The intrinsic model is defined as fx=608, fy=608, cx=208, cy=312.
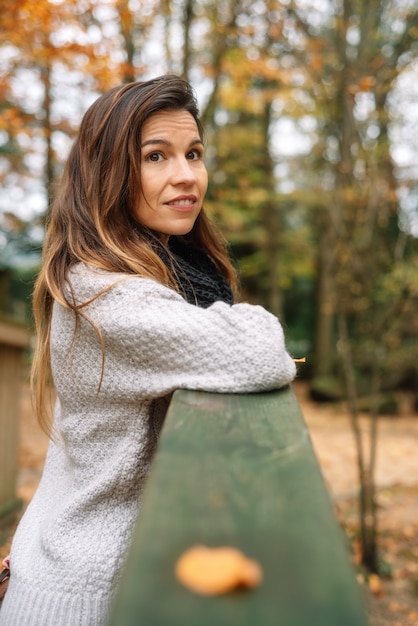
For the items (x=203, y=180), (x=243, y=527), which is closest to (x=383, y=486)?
(x=203, y=180)

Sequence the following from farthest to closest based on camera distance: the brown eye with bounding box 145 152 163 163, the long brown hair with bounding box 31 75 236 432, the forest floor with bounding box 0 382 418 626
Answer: the forest floor with bounding box 0 382 418 626 → the brown eye with bounding box 145 152 163 163 → the long brown hair with bounding box 31 75 236 432

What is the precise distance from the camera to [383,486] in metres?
7.33

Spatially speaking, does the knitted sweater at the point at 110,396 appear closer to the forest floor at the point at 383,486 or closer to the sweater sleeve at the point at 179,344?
the sweater sleeve at the point at 179,344

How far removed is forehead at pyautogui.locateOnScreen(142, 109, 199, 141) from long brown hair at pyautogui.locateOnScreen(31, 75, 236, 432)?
0.01 m

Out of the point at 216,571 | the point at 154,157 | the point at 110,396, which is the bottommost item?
the point at 110,396

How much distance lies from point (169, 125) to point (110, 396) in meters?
0.67

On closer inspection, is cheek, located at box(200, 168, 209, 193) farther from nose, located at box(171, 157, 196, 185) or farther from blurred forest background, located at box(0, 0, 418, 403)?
blurred forest background, located at box(0, 0, 418, 403)

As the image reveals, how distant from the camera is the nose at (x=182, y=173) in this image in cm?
144

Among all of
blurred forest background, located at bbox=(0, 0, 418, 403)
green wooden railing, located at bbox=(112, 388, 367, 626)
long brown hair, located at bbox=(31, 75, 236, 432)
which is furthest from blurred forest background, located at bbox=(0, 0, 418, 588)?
green wooden railing, located at bbox=(112, 388, 367, 626)

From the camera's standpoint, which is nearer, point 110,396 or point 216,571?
point 216,571

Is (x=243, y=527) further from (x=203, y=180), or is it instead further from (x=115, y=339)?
(x=203, y=180)

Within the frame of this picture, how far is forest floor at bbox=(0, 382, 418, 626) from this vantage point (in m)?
4.42

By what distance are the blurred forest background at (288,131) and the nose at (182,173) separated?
74 centimetres

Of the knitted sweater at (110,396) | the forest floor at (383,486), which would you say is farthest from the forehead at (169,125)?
the forest floor at (383,486)
